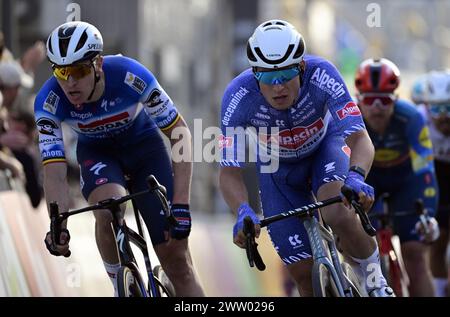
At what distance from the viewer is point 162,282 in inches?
320

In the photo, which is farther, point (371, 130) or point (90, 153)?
point (371, 130)

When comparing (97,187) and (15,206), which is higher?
(97,187)

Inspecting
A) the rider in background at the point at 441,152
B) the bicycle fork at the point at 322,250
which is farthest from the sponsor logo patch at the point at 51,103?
the rider in background at the point at 441,152

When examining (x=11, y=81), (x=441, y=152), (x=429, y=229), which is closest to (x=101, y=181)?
(x=429, y=229)

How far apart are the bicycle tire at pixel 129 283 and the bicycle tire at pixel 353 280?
1.23 m

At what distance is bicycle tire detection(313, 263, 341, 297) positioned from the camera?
714cm

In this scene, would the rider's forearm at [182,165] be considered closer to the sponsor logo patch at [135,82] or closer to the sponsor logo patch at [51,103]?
the sponsor logo patch at [135,82]

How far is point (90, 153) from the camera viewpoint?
27.8 ft

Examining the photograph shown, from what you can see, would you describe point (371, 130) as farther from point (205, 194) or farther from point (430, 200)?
point (205, 194)

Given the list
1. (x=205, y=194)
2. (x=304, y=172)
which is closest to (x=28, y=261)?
(x=304, y=172)

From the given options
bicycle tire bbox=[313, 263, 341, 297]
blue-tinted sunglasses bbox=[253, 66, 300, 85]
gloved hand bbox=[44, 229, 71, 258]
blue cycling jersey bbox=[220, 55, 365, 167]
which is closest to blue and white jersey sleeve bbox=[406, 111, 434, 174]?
Result: blue cycling jersey bbox=[220, 55, 365, 167]

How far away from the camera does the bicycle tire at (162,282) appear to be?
8031mm

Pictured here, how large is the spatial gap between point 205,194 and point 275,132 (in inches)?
1036

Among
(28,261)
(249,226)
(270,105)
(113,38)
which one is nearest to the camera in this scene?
(249,226)
